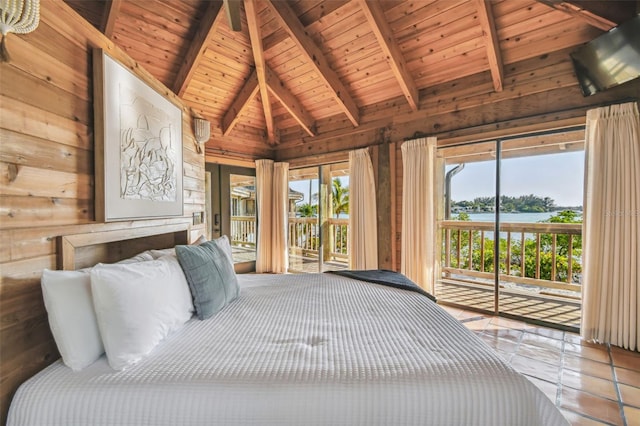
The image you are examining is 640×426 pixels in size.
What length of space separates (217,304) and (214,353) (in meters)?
0.50

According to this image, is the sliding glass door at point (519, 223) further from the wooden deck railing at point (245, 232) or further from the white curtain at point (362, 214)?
the wooden deck railing at point (245, 232)

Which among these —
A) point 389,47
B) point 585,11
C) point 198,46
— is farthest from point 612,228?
point 198,46

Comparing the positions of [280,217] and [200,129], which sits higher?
[200,129]

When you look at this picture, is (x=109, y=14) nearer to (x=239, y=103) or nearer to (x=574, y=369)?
(x=239, y=103)

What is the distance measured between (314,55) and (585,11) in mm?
2463

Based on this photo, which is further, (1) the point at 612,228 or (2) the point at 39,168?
(1) the point at 612,228

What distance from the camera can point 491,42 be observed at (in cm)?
262

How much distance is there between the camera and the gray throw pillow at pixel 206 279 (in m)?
1.55

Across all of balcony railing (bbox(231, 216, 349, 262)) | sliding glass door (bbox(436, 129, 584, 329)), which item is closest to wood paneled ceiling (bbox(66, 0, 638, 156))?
sliding glass door (bbox(436, 129, 584, 329))

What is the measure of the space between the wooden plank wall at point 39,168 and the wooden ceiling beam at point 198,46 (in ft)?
5.85

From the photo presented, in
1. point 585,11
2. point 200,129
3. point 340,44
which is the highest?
point 340,44

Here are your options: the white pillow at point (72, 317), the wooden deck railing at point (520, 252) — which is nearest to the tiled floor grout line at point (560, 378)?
the wooden deck railing at point (520, 252)

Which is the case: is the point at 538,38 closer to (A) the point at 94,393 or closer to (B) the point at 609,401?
(B) the point at 609,401

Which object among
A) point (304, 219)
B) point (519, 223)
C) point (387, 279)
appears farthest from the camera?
point (304, 219)
